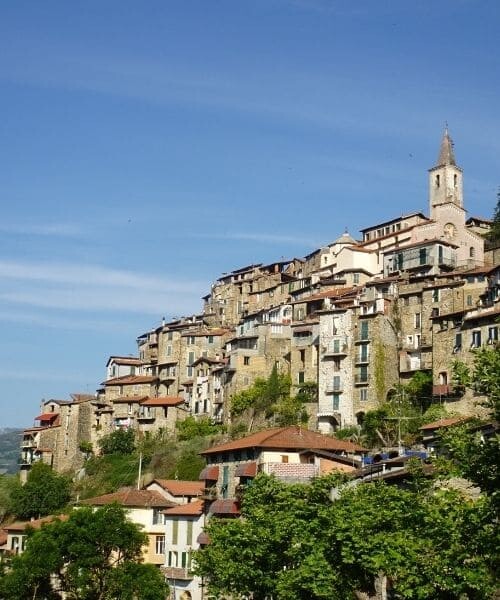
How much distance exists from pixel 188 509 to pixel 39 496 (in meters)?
32.3

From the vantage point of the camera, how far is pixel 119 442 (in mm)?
100750

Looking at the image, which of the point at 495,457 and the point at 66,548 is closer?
the point at 495,457

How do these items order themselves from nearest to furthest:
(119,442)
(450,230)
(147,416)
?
(119,442)
(147,416)
(450,230)

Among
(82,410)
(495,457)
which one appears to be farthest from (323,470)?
(82,410)

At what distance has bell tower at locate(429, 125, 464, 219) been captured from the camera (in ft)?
376

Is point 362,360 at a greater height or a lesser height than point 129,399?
greater

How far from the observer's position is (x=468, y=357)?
72188mm

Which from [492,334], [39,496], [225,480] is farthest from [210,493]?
[39,496]

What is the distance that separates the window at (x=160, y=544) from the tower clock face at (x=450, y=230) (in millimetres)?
49566

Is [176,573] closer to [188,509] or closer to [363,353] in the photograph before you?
[188,509]

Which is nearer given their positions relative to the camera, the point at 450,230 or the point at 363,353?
the point at 363,353

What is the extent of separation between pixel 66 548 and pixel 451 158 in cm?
7882

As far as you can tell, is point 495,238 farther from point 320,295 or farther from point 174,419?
point 174,419

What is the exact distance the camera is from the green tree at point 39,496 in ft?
304
